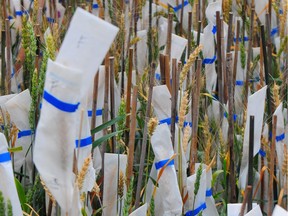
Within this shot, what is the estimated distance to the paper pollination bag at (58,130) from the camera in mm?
721

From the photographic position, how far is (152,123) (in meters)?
1.00

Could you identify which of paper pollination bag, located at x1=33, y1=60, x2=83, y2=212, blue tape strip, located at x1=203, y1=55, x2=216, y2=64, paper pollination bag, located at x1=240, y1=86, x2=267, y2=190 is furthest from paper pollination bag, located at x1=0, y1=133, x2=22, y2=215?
blue tape strip, located at x1=203, y1=55, x2=216, y2=64

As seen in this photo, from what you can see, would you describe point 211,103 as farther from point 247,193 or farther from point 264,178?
point 247,193

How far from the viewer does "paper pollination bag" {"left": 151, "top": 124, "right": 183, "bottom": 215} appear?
1.08 metres

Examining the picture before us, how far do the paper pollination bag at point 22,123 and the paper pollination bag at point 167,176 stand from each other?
0.22 metres

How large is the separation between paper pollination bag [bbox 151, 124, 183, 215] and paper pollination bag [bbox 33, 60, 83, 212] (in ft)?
0.85

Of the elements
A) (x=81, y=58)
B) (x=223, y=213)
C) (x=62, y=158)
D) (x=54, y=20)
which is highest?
(x=54, y=20)

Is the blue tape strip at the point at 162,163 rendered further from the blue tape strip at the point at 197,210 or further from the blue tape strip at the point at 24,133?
the blue tape strip at the point at 24,133

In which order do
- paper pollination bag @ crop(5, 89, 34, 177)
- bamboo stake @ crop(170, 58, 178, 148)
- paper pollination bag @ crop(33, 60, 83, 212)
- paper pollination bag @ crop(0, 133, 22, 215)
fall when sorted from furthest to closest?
1. paper pollination bag @ crop(5, 89, 34, 177)
2. bamboo stake @ crop(170, 58, 178, 148)
3. paper pollination bag @ crop(0, 133, 22, 215)
4. paper pollination bag @ crop(33, 60, 83, 212)

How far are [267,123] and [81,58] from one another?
0.63 m

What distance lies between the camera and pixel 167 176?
1.09 meters

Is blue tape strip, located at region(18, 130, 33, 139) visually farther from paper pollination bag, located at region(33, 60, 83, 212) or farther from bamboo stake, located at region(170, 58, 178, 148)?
paper pollination bag, located at region(33, 60, 83, 212)

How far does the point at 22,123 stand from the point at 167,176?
285mm

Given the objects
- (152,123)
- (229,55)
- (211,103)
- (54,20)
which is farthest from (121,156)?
(54,20)
